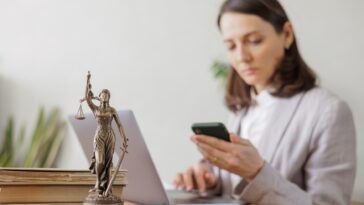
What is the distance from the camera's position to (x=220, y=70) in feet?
8.38

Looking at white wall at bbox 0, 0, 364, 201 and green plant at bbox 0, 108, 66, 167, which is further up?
white wall at bbox 0, 0, 364, 201

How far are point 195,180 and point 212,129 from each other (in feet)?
1.51

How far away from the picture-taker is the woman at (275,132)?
116 centimetres

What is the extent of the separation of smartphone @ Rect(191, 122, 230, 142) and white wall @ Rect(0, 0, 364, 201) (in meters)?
1.53

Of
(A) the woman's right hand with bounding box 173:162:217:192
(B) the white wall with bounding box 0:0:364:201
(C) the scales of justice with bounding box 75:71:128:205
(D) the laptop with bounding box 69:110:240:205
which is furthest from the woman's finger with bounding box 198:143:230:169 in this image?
(B) the white wall with bounding box 0:0:364:201

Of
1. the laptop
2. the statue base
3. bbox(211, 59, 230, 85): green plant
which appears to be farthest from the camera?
bbox(211, 59, 230, 85): green plant

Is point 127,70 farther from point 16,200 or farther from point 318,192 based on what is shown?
point 16,200

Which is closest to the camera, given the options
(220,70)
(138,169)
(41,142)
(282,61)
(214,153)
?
(138,169)

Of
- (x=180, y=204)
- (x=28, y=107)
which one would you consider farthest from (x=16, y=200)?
(x=28, y=107)

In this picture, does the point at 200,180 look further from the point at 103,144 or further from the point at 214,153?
the point at 103,144

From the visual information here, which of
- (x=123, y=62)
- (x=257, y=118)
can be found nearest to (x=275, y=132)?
(x=257, y=118)

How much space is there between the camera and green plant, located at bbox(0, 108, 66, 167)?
2.74 metres

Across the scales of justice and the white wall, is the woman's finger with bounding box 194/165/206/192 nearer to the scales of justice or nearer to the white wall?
the scales of justice

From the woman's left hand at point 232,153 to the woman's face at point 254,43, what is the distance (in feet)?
1.27
